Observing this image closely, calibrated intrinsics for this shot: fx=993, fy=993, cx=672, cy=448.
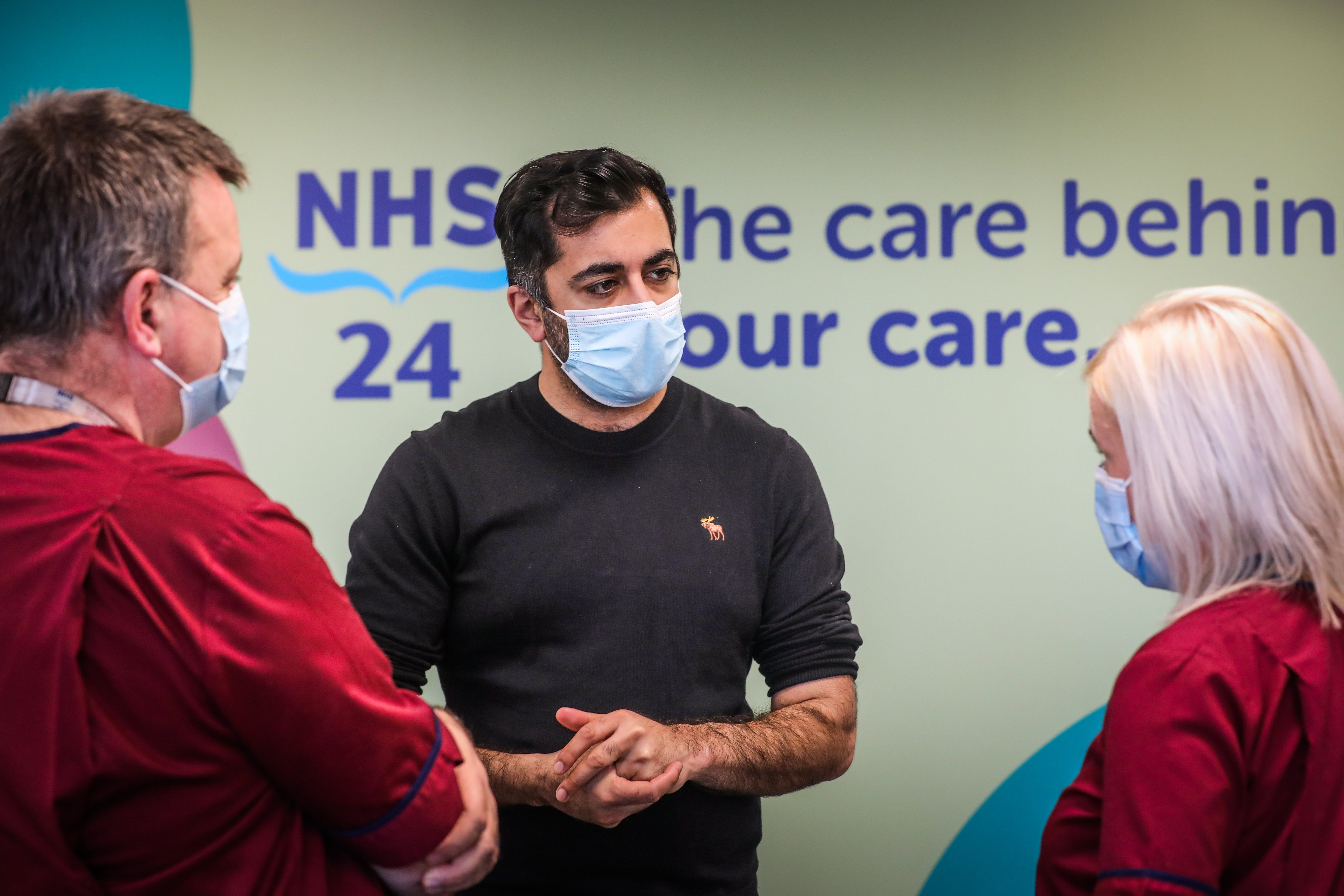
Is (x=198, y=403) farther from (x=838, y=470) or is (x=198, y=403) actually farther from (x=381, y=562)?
(x=838, y=470)

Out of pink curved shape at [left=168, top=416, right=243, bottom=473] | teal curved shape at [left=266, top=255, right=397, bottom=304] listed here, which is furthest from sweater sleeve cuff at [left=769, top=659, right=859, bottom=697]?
pink curved shape at [left=168, top=416, right=243, bottom=473]

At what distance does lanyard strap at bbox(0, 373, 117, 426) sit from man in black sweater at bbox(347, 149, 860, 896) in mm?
737

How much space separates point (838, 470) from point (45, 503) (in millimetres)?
2003

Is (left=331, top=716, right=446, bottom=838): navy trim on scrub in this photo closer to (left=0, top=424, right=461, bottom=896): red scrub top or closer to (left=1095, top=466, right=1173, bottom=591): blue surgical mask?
(left=0, top=424, right=461, bottom=896): red scrub top

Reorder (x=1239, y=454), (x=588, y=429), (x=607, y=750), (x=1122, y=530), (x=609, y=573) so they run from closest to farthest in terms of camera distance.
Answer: (x=1239, y=454) < (x=1122, y=530) < (x=607, y=750) < (x=609, y=573) < (x=588, y=429)

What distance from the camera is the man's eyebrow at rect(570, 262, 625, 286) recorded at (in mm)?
1713

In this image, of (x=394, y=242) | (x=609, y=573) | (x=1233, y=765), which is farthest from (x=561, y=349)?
(x=1233, y=765)

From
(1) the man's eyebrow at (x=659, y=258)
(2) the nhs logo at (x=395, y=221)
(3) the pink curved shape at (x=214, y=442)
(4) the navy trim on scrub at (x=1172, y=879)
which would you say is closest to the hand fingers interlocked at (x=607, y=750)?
(4) the navy trim on scrub at (x=1172, y=879)

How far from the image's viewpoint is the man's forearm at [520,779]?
1.51 m

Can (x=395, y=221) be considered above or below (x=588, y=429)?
above

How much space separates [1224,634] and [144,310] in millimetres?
1121

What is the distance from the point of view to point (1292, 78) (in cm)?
256

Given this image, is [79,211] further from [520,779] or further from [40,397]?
[520,779]

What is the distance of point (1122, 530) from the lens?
1.28m
